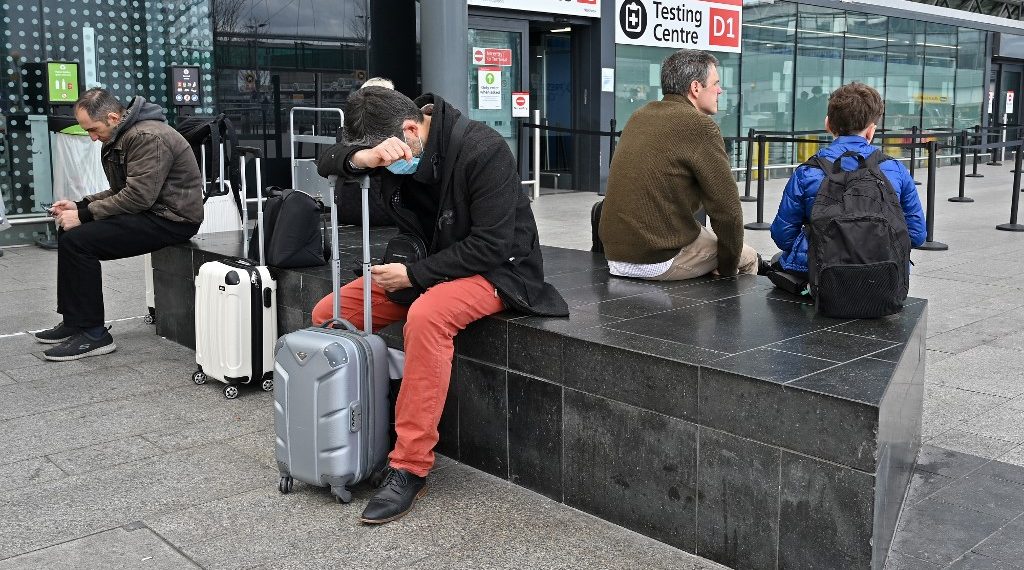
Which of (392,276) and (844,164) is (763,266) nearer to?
(844,164)

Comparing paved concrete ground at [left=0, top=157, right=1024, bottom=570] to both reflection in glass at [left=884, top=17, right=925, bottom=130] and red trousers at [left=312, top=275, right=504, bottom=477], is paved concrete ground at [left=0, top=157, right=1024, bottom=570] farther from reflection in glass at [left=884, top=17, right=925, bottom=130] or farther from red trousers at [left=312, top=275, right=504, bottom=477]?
reflection in glass at [left=884, top=17, right=925, bottom=130]

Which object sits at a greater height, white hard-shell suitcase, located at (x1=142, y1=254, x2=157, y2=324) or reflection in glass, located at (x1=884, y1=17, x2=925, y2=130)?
reflection in glass, located at (x1=884, y1=17, x2=925, y2=130)

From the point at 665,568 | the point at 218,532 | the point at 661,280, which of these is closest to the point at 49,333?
the point at 218,532

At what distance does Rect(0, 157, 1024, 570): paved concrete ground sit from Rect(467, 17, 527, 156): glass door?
→ 8.21m

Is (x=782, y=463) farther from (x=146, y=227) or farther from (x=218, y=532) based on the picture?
(x=146, y=227)

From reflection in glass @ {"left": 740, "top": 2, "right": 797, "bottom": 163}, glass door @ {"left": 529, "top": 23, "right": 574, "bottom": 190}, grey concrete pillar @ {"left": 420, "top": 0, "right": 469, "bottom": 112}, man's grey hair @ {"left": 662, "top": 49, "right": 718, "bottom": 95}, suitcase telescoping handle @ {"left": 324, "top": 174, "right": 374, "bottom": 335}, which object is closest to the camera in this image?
suitcase telescoping handle @ {"left": 324, "top": 174, "right": 374, "bottom": 335}

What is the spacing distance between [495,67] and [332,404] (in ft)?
34.9

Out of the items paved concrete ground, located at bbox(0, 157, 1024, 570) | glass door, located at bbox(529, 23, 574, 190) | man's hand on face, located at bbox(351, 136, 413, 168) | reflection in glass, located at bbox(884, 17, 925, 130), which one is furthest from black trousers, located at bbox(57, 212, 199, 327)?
reflection in glass, located at bbox(884, 17, 925, 130)

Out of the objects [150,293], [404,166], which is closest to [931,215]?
[150,293]

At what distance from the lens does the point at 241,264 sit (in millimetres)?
5074

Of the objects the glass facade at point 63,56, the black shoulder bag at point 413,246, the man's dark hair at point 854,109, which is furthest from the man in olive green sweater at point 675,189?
the glass facade at point 63,56

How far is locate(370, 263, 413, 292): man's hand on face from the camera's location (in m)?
3.77

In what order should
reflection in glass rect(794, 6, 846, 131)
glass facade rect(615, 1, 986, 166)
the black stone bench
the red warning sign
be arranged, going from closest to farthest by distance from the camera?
the black stone bench, the red warning sign, glass facade rect(615, 1, 986, 166), reflection in glass rect(794, 6, 846, 131)

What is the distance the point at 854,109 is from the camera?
4.09 m
